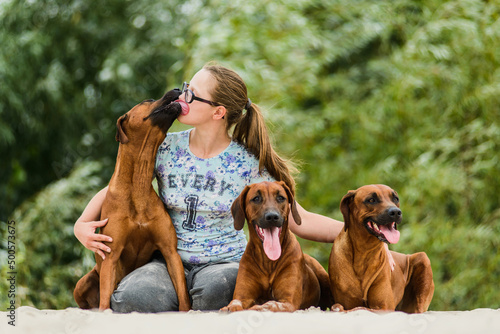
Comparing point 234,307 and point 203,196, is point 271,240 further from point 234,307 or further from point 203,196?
point 203,196

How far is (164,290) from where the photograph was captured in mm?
2865

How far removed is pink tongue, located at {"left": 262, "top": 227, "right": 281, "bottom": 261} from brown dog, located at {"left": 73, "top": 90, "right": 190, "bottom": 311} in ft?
1.72

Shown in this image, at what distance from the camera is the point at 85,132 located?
26.1 feet

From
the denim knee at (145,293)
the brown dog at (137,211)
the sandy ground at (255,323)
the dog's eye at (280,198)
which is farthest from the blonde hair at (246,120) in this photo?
the sandy ground at (255,323)

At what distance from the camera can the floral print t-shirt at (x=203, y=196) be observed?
3.11 m

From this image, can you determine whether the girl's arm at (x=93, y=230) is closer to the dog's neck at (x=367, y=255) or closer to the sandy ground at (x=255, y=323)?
the sandy ground at (x=255, y=323)

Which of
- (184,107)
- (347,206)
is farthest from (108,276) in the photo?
(347,206)

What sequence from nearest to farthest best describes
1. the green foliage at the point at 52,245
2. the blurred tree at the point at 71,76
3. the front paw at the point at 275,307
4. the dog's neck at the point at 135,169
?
the front paw at the point at 275,307, the dog's neck at the point at 135,169, the green foliage at the point at 52,245, the blurred tree at the point at 71,76

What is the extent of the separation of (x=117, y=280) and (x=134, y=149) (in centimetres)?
69

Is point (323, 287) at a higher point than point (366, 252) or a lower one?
lower

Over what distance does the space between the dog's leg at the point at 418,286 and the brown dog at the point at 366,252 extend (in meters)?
0.18

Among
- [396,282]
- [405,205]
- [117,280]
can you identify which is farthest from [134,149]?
[405,205]

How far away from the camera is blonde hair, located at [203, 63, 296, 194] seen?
320 cm

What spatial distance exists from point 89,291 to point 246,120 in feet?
4.21
